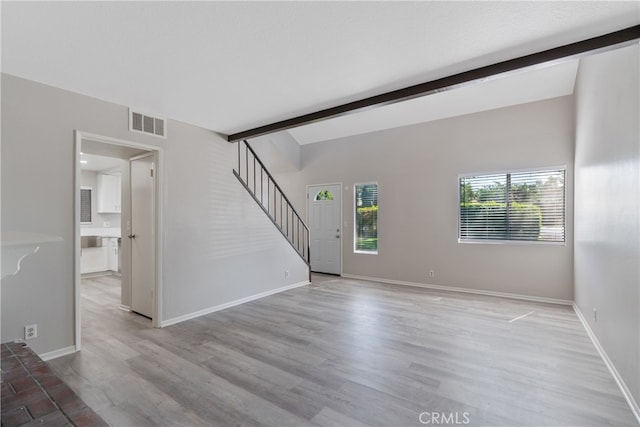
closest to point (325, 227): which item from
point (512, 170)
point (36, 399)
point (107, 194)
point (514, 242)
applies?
point (514, 242)

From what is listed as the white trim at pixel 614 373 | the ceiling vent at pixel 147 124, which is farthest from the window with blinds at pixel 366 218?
the ceiling vent at pixel 147 124

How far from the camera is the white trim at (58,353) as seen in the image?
2.68 m

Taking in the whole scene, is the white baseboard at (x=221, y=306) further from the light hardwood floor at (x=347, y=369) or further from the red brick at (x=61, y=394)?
the red brick at (x=61, y=394)

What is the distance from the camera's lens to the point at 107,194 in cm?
729

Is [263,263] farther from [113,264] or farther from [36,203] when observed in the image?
[113,264]

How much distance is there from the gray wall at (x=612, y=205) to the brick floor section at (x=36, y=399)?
321 cm

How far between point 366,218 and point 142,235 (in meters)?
4.12

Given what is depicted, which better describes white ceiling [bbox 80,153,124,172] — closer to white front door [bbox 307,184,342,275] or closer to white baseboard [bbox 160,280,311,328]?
white baseboard [bbox 160,280,311,328]

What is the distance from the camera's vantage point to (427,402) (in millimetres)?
2066

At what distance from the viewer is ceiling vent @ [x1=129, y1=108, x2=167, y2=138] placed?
11.0 ft

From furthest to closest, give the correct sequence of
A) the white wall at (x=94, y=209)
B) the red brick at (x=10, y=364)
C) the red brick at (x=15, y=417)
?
1. the white wall at (x=94, y=209)
2. the red brick at (x=10, y=364)
3. the red brick at (x=15, y=417)

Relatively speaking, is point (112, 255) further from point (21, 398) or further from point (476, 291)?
point (476, 291)

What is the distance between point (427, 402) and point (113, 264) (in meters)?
7.31

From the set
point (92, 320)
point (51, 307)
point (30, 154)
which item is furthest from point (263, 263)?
point (30, 154)
